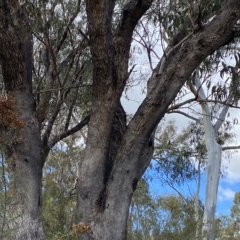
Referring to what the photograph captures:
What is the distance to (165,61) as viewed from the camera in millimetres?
7758

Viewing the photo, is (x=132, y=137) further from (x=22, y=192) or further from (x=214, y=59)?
(x=214, y=59)

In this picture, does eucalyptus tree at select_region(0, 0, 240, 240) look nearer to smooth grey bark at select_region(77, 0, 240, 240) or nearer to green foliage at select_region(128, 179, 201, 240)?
smooth grey bark at select_region(77, 0, 240, 240)

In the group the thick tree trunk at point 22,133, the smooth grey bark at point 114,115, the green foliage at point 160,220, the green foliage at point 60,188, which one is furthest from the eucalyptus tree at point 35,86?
the green foliage at point 160,220

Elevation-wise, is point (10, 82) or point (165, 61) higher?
point (165, 61)

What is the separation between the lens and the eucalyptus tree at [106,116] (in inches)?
252

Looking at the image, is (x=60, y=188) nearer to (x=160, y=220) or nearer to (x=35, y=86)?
(x=160, y=220)

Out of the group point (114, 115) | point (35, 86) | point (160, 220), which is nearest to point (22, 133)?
point (114, 115)

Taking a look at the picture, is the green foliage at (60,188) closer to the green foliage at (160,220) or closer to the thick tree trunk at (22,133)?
the green foliage at (160,220)

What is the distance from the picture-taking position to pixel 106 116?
6.71 meters

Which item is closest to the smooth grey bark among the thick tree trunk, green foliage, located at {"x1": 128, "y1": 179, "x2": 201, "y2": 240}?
the thick tree trunk

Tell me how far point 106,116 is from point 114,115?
15cm

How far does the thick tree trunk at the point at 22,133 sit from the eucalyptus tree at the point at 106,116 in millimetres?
11

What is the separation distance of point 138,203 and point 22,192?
6.45m

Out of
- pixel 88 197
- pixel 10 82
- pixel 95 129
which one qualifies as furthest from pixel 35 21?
pixel 88 197
